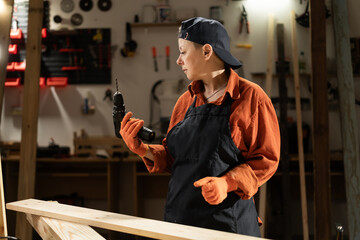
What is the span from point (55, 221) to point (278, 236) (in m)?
3.09

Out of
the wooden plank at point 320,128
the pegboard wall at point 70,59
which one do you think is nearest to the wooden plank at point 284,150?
the wooden plank at point 320,128

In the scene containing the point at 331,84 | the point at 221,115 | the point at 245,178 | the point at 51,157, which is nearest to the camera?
the point at 245,178

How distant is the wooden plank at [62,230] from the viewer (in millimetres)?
1207

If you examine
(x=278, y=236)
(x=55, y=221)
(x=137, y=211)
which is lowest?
(x=278, y=236)

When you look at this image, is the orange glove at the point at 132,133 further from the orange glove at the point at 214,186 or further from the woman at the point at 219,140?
the orange glove at the point at 214,186

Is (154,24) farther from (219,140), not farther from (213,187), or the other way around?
(213,187)

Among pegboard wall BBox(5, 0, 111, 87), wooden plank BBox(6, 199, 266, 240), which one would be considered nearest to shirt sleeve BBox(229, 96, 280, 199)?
wooden plank BBox(6, 199, 266, 240)

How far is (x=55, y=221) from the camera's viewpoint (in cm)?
136

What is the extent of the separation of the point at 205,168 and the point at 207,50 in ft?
1.37

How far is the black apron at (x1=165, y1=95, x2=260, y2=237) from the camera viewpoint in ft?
4.20

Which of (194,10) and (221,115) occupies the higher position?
(194,10)

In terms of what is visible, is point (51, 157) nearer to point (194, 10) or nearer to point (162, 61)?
point (162, 61)

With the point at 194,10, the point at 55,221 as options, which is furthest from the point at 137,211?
the point at 55,221

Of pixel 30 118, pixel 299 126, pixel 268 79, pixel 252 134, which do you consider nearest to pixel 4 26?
pixel 30 118
